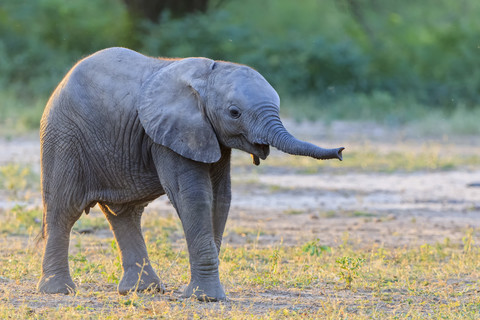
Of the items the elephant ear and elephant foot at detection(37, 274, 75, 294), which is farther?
elephant foot at detection(37, 274, 75, 294)

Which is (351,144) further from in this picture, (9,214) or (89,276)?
(89,276)

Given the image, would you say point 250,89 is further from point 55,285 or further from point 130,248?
point 55,285

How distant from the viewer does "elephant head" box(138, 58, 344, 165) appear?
19.5 feet

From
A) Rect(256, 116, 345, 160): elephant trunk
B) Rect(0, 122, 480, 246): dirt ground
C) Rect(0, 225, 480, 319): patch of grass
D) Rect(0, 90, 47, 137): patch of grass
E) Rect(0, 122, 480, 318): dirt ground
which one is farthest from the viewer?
Rect(0, 90, 47, 137): patch of grass

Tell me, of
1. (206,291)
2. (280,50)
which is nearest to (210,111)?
(206,291)

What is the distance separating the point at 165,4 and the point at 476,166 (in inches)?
470

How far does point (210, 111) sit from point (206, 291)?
47.8 inches

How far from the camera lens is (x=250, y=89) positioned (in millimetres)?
6012

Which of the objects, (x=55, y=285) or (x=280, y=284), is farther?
(x=280, y=284)

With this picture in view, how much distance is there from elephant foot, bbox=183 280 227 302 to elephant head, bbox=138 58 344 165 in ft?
2.85

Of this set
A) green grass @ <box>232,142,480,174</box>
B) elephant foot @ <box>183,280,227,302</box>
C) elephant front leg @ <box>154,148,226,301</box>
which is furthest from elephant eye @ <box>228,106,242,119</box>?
green grass @ <box>232,142,480,174</box>

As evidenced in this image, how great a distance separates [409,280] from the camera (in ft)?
24.1

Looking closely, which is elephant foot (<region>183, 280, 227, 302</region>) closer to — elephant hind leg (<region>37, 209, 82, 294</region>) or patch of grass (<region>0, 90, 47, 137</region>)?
elephant hind leg (<region>37, 209, 82, 294</region>)

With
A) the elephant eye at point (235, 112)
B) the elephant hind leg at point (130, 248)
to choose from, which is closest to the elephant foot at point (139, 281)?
the elephant hind leg at point (130, 248)
